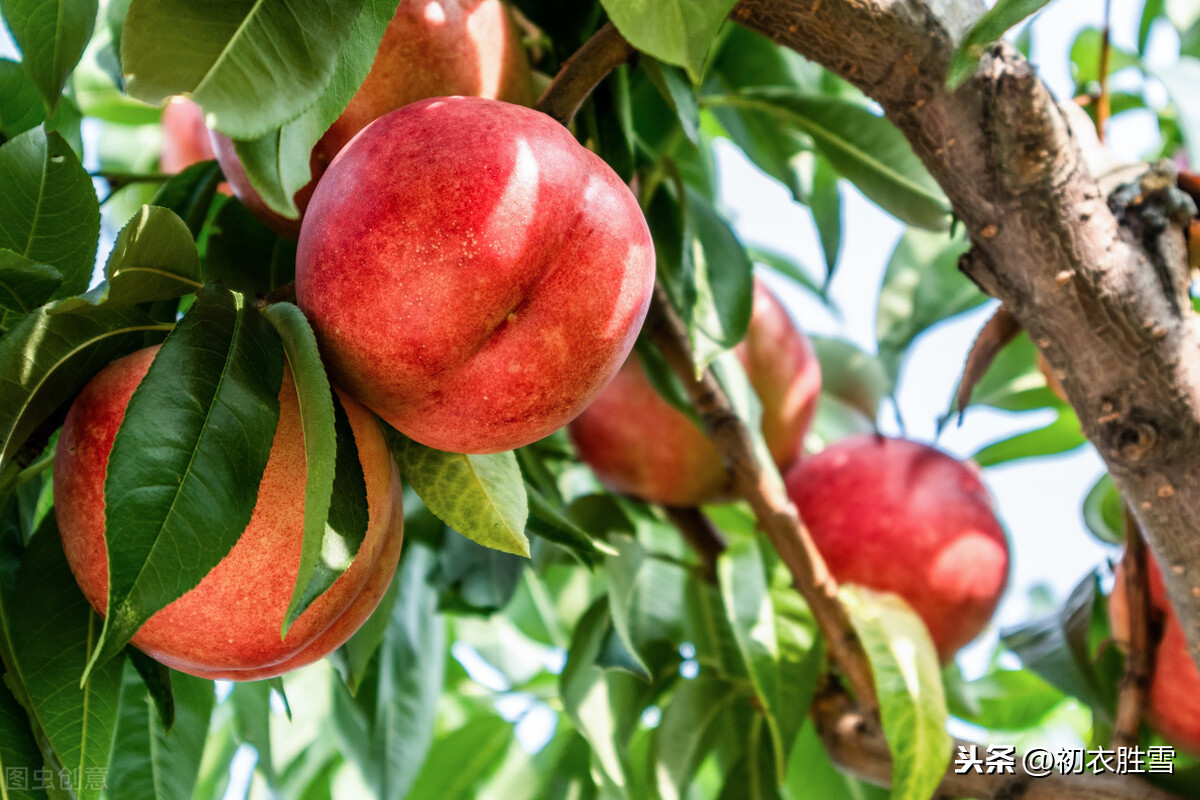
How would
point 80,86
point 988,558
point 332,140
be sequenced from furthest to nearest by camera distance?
1. point 80,86
2. point 988,558
3. point 332,140

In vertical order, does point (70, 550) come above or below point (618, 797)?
above

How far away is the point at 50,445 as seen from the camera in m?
0.62

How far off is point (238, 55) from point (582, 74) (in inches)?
7.7

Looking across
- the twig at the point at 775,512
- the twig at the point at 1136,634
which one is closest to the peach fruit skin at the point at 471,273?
the twig at the point at 775,512

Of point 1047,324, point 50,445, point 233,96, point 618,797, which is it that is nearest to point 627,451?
point 618,797

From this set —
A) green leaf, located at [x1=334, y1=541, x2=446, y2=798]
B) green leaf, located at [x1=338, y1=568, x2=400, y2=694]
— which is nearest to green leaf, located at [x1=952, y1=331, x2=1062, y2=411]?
green leaf, located at [x1=334, y1=541, x2=446, y2=798]

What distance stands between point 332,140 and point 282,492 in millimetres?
213

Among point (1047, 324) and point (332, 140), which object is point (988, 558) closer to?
point (1047, 324)

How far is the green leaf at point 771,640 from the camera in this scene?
0.83 m

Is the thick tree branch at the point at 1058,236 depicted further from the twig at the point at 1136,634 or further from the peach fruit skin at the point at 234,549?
the peach fruit skin at the point at 234,549

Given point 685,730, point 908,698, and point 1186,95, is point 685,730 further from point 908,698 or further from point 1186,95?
point 1186,95

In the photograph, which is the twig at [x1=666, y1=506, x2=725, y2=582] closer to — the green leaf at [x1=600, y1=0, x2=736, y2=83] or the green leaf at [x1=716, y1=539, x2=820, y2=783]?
the green leaf at [x1=716, y1=539, x2=820, y2=783]

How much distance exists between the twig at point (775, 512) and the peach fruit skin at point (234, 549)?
400 millimetres

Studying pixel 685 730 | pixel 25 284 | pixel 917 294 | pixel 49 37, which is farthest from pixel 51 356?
pixel 917 294
